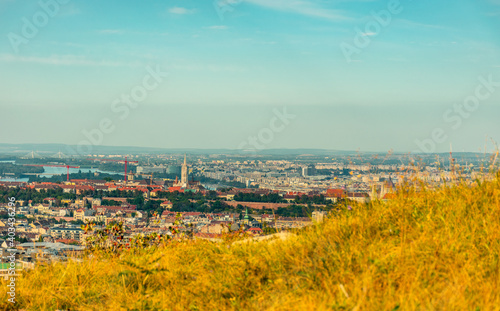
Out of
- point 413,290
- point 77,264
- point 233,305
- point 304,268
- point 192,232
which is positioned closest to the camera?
point 413,290

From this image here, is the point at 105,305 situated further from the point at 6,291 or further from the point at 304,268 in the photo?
the point at 304,268

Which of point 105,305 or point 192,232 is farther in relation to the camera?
point 192,232

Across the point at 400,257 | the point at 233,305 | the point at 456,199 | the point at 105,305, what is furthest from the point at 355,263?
the point at 105,305

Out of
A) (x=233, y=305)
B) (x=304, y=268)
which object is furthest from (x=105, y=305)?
(x=304, y=268)

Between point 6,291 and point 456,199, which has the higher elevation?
point 456,199

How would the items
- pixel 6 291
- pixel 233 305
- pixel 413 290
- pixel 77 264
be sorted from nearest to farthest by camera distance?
pixel 413 290 → pixel 233 305 → pixel 6 291 → pixel 77 264

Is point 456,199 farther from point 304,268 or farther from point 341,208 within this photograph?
point 304,268
